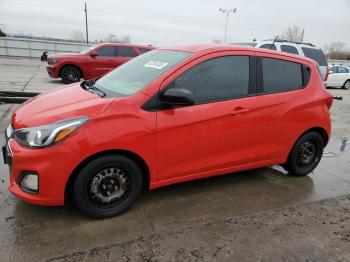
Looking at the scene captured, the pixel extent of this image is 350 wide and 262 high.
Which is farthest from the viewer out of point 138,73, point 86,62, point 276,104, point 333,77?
point 333,77

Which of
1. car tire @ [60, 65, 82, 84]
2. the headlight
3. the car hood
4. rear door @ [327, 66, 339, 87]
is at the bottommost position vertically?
rear door @ [327, 66, 339, 87]

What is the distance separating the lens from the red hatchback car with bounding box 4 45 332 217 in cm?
298

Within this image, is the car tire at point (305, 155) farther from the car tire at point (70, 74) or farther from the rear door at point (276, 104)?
the car tire at point (70, 74)

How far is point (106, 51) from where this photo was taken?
12.8 meters

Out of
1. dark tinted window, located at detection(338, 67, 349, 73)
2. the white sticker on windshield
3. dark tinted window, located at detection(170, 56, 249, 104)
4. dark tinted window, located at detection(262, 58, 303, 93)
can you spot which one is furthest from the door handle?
dark tinted window, located at detection(338, 67, 349, 73)

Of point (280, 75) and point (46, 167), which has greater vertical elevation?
point (280, 75)

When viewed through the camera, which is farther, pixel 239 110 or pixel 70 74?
pixel 70 74

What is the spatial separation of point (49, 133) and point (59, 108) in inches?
16.3

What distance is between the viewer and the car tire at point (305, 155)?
4508 millimetres

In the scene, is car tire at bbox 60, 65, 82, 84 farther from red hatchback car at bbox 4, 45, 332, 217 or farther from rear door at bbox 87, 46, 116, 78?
red hatchback car at bbox 4, 45, 332, 217

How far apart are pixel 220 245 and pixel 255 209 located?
0.88 metres

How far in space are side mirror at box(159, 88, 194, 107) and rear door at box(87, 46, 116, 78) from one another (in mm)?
9741

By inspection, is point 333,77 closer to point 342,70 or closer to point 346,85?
point 342,70

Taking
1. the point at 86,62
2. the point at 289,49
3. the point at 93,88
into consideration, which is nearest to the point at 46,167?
the point at 93,88
